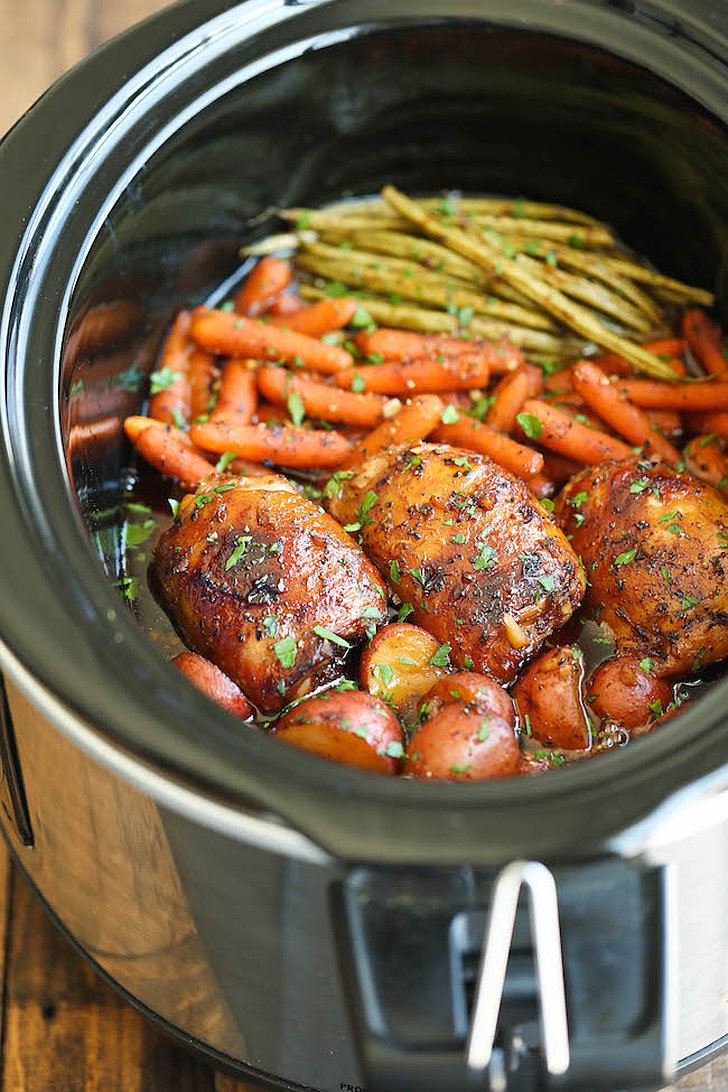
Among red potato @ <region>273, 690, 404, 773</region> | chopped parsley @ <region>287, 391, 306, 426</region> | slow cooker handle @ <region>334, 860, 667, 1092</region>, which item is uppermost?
chopped parsley @ <region>287, 391, 306, 426</region>

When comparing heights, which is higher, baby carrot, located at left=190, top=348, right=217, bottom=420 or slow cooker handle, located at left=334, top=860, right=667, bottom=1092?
baby carrot, located at left=190, top=348, right=217, bottom=420

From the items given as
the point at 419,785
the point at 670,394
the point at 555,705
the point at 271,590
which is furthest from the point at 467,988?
the point at 670,394

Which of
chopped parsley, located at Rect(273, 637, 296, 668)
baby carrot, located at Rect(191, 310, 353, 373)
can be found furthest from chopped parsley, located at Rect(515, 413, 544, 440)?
chopped parsley, located at Rect(273, 637, 296, 668)

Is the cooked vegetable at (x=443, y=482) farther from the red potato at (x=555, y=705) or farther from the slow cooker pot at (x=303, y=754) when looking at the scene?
the slow cooker pot at (x=303, y=754)

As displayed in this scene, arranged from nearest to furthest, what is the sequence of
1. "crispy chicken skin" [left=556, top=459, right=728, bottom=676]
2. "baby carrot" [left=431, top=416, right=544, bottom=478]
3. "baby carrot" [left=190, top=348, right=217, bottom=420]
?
"crispy chicken skin" [left=556, top=459, right=728, bottom=676]
"baby carrot" [left=431, top=416, right=544, bottom=478]
"baby carrot" [left=190, top=348, right=217, bottom=420]

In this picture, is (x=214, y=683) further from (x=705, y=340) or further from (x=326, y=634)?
(x=705, y=340)

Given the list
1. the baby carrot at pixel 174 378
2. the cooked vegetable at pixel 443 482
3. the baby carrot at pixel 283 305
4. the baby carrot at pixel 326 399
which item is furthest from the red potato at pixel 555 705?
the baby carrot at pixel 283 305

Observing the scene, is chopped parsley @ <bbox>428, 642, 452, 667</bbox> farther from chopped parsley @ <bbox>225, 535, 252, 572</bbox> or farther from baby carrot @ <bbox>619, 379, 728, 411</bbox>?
baby carrot @ <bbox>619, 379, 728, 411</bbox>
